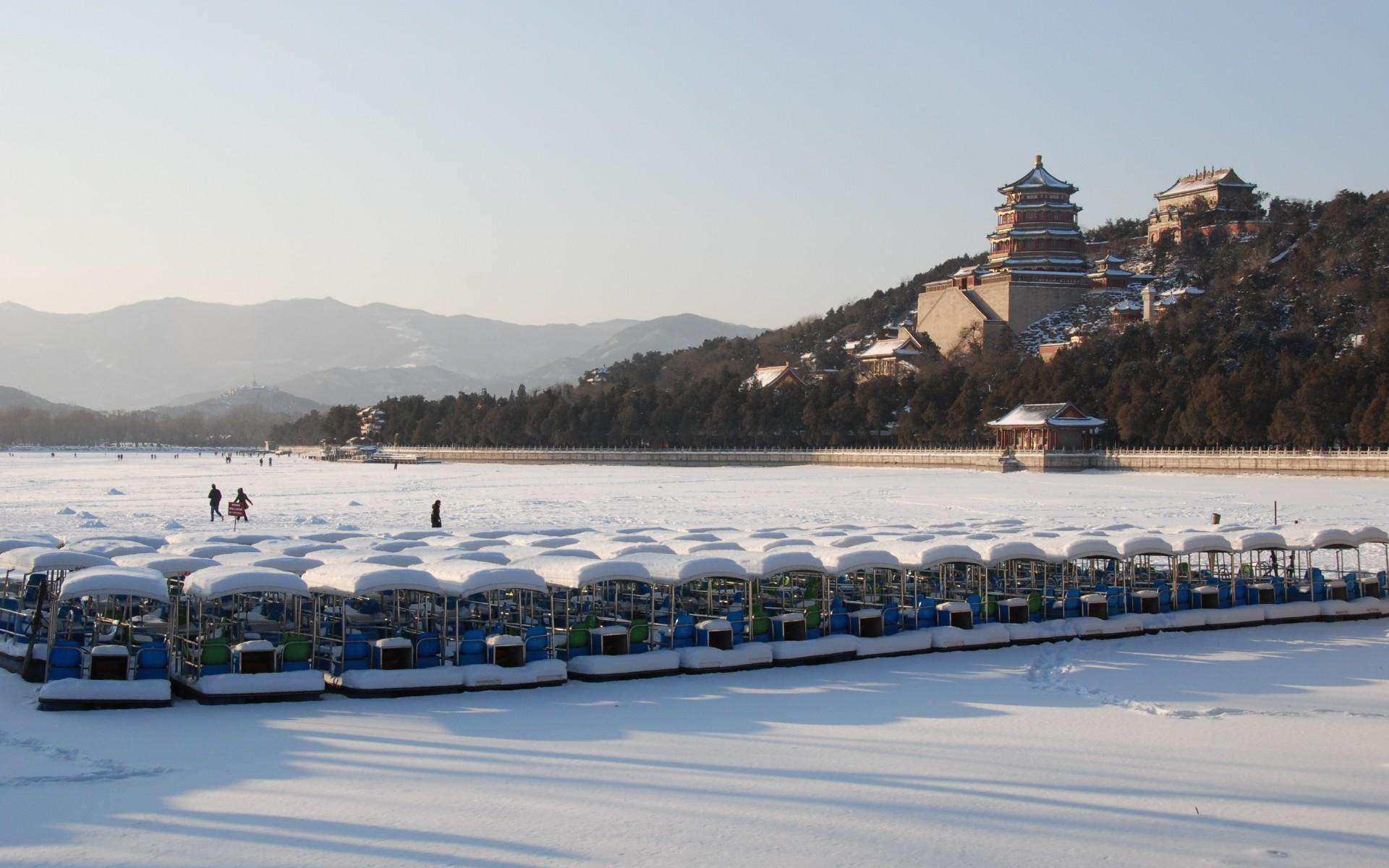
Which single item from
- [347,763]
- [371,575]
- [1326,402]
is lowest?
[347,763]

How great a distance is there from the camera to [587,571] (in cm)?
1991

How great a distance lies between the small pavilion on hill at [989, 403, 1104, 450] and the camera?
293 feet

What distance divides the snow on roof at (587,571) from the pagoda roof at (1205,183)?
142m

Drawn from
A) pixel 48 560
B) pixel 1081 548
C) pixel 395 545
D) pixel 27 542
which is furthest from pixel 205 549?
pixel 1081 548

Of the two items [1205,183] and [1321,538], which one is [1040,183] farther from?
[1321,538]

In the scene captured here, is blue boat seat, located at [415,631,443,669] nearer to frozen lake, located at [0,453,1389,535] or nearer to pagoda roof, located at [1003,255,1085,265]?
frozen lake, located at [0,453,1389,535]

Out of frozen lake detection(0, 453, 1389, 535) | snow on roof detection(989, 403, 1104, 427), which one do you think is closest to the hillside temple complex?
snow on roof detection(989, 403, 1104, 427)

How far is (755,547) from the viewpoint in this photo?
26.4 meters

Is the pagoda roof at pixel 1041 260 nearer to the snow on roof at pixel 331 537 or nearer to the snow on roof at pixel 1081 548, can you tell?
the snow on roof at pixel 331 537

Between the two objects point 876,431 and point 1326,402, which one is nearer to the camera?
point 1326,402

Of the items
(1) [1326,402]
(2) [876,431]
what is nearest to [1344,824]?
(1) [1326,402]

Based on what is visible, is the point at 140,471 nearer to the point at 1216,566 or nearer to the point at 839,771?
the point at 1216,566

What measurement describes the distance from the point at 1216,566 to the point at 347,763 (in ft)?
64.9

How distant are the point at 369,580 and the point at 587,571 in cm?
308
